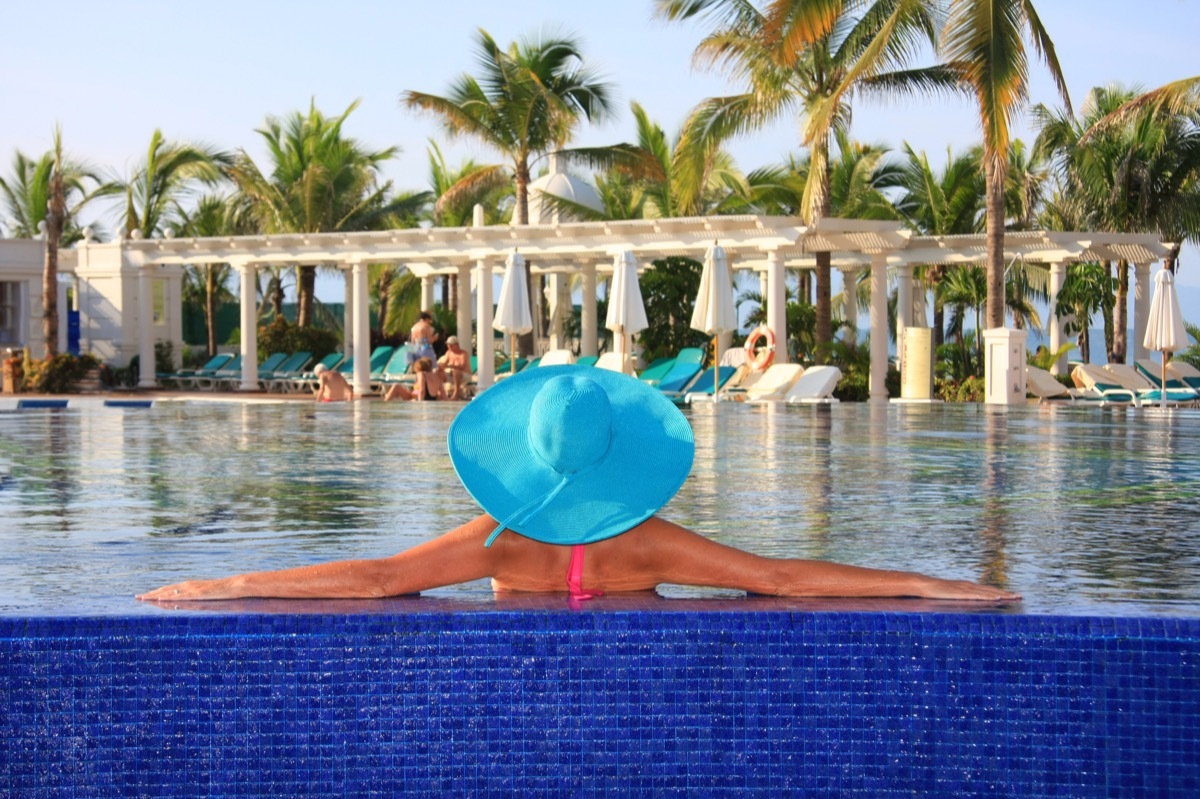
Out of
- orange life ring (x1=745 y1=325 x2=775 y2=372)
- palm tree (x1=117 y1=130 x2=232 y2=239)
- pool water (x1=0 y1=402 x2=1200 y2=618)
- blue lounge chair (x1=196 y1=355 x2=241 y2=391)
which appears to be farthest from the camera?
palm tree (x1=117 y1=130 x2=232 y2=239)

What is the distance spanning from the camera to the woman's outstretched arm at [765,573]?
3.20 m

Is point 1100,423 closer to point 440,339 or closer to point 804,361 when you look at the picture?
point 804,361

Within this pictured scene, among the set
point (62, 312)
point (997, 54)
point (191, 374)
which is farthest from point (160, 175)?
point (997, 54)

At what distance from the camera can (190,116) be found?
33.8 metres

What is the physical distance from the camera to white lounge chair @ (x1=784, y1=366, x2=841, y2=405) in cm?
1998

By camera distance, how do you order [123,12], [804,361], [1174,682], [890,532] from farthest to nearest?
1. [804,361]
2. [123,12]
3. [890,532]
4. [1174,682]

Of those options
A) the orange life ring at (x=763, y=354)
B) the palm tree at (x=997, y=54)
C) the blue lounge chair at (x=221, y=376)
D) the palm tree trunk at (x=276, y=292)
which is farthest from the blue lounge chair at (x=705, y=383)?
the palm tree trunk at (x=276, y=292)

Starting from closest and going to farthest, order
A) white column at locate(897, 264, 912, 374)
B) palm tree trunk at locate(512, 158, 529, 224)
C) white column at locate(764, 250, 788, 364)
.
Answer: white column at locate(764, 250, 788, 364), white column at locate(897, 264, 912, 374), palm tree trunk at locate(512, 158, 529, 224)

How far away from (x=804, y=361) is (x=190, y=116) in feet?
A: 54.9

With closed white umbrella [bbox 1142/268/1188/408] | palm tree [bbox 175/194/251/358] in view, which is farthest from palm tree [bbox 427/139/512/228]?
closed white umbrella [bbox 1142/268/1188/408]

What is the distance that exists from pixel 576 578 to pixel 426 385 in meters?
17.5

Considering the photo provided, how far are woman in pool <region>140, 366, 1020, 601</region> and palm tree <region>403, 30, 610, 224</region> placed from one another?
2541cm

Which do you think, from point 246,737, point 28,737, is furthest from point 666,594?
point 28,737

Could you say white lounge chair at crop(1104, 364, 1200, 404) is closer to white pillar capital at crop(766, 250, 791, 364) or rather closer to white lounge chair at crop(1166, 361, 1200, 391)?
white lounge chair at crop(1166, 361, 1200, 391)
